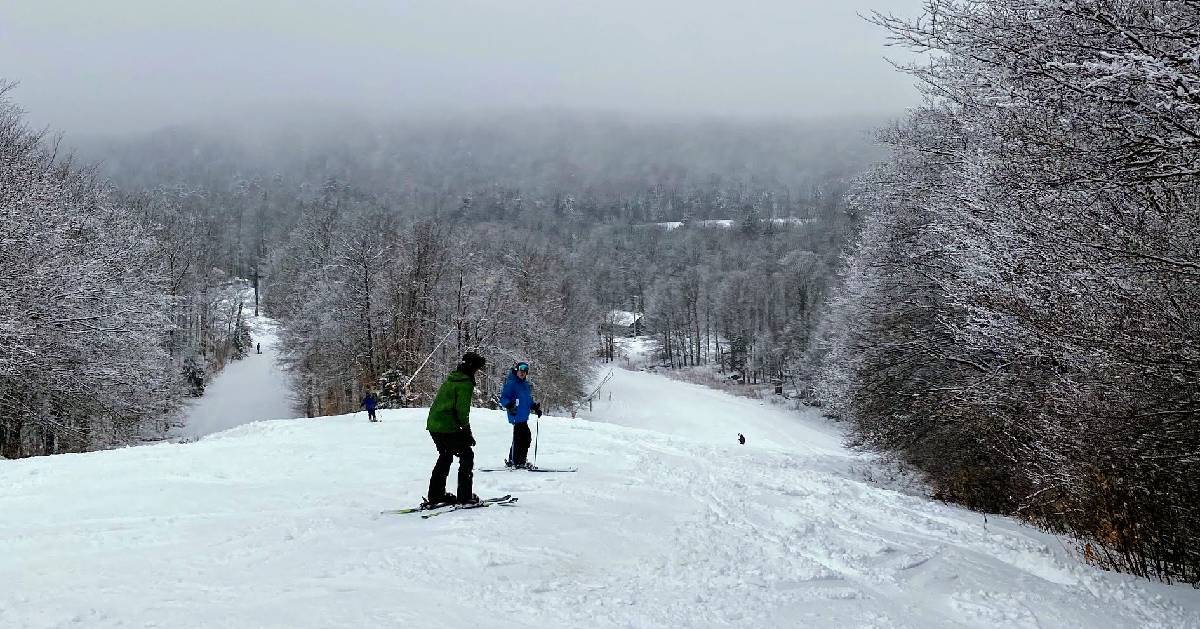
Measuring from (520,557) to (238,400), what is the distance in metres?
46.8

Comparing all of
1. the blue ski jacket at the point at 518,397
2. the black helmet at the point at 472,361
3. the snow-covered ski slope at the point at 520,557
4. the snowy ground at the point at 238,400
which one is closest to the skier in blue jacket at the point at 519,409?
the blue ski jacket at the point at 518,397

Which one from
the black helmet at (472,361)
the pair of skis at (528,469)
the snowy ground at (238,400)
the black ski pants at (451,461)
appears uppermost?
the black helmet at (472,361)

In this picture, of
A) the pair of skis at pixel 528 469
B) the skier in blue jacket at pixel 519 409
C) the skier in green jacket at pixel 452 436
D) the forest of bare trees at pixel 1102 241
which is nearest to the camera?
the forest of bare trees at pixel 1102 241

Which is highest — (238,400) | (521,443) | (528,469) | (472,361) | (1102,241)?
(1102,241)

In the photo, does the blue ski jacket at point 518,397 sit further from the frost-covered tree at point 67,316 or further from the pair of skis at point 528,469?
the frost-covered tree at point 67,316

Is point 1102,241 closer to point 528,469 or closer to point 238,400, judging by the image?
point 528,469

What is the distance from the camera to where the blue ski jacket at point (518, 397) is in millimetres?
11680

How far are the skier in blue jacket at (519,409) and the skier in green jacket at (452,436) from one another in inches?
124

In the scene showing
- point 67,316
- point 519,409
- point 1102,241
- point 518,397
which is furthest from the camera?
point 67,316

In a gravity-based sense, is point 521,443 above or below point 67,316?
below

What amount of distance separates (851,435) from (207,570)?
2053cm

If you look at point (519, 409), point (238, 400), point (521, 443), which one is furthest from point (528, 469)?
point (238, 400)

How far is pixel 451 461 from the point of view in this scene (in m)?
8.43

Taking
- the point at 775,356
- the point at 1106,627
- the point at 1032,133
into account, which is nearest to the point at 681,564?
the point at 1106,627
